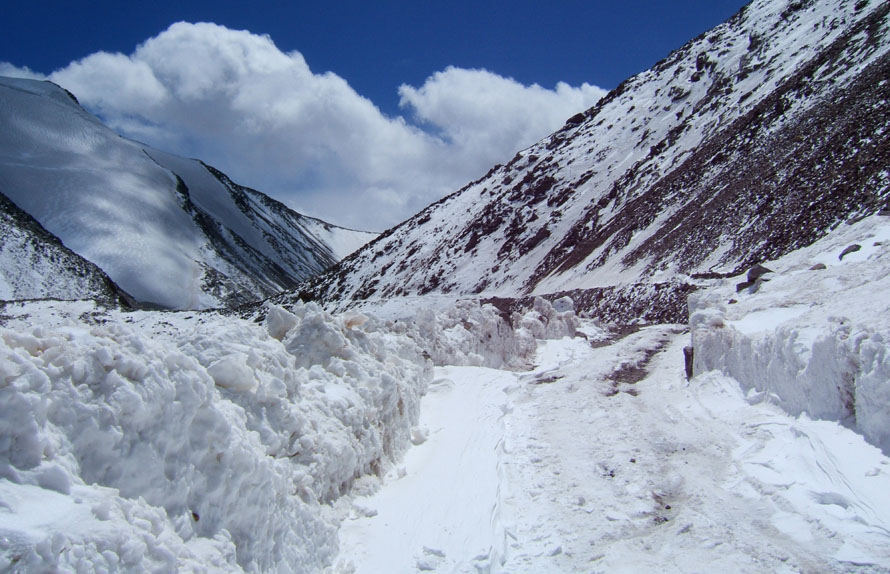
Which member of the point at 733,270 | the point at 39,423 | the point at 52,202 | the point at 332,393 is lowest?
the point at 39,423

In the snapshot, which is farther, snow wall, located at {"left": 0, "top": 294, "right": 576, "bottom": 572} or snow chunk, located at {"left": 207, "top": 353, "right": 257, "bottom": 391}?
snow chunk, located at {"left": 207, "top": 353, "right": 257, "bottom": 391}

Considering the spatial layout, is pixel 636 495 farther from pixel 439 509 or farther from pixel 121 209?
pixel 121 209

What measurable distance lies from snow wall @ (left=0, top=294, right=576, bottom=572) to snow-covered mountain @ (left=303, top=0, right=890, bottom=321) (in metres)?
22.1

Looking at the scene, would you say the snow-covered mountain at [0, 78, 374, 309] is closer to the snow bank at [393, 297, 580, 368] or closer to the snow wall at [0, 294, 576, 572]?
the snow bank at [393, 297, 580, 368]

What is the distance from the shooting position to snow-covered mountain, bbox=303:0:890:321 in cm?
2831

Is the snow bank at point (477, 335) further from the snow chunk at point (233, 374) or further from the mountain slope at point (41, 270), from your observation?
the mountain slope at point (41, 270)

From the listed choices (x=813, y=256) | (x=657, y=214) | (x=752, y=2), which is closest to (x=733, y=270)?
(x=813, y=256)

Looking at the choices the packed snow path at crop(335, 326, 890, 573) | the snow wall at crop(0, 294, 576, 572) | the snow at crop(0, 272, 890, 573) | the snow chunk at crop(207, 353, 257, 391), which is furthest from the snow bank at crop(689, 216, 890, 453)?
the snow chunk at crop(207, 353, 257, 391)

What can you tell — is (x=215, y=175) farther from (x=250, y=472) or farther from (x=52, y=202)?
(x=250, y=472)

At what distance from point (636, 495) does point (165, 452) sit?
5.90 metres

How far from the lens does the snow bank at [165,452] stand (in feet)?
12.9

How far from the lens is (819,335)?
8.51 metres

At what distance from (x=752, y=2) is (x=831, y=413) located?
85361mm

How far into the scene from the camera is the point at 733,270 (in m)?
26.9
